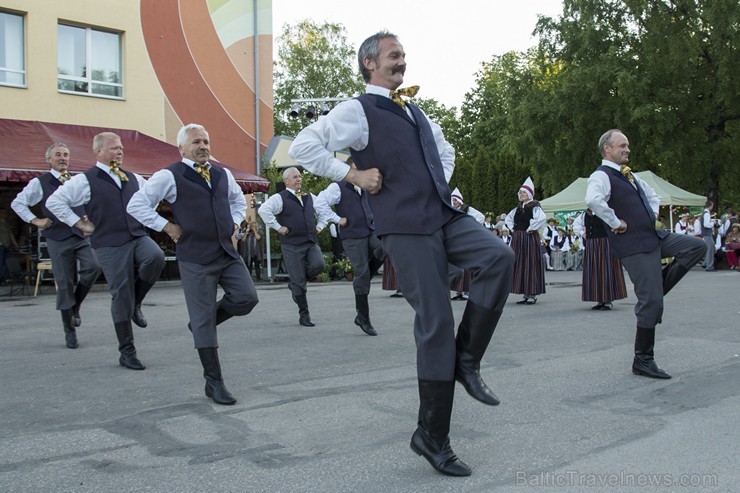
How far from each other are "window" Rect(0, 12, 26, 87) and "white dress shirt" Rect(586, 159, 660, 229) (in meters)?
16.1

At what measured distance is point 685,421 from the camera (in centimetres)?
443

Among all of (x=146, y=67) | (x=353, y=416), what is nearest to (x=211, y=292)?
(x=353, y=416)

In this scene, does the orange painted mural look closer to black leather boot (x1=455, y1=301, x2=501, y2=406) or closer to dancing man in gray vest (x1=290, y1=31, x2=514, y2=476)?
dancing man in gray vest (x1=290, y1=31, x2=514, y2=476)

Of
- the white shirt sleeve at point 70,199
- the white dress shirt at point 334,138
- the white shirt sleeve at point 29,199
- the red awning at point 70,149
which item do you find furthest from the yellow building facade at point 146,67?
the white dress shirt at point 334,138

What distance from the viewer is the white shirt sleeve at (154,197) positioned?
211 inches

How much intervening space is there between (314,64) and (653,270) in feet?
171

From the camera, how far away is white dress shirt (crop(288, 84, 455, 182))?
380 cm

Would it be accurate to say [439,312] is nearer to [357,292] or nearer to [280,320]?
[357,292]

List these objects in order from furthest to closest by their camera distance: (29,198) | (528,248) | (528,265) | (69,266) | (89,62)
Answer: (89,62)
(528,248)
(528,265)
(29,198)
(69,266)

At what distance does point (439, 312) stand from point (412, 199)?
21.8 inches

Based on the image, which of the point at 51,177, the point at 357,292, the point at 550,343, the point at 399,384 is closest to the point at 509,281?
the point at 399,384

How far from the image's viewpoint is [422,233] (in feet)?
12.1

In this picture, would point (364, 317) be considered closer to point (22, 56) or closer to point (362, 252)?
point (362, 252)

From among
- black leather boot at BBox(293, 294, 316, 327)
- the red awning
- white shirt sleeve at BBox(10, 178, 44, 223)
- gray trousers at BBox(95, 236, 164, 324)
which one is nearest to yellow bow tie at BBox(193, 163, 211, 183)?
gray trousers at BBox(95, 236, 164, 324)
